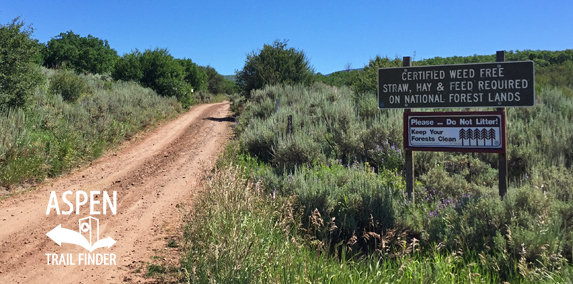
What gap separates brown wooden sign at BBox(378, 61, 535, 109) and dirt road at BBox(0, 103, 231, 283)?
3637 millimetres

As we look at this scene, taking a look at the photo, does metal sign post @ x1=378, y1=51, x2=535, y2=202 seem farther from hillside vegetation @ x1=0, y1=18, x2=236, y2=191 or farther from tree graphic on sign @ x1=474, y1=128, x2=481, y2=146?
hillside vegetation @ x1=0, y1=18, x2=236, y2=191

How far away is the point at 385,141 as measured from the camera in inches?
337

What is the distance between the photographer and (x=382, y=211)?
220 inches

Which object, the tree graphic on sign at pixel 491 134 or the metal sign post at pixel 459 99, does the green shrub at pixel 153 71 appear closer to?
the metal sign post at pixel 459 99

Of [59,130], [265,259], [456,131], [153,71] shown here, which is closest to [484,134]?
[456,131]

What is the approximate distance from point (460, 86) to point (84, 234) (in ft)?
21.4

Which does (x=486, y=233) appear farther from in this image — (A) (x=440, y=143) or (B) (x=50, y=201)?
(B) (x=50, y=201)

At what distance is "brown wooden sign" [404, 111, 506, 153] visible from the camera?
5832 mm

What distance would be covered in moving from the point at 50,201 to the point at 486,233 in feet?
26.2

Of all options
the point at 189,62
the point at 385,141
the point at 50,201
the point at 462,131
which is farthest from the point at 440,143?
the point at 189,62

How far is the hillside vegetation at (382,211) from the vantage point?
3.88 meters

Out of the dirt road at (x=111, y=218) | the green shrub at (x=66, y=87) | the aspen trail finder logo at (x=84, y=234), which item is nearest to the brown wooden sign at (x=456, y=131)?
the dirt road at (x=111, y=218)

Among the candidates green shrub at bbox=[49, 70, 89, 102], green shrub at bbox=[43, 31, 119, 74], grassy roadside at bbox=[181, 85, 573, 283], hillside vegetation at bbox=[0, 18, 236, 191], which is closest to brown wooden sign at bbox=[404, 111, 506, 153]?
grassy roadside at bbox=[181, 85, 573, 283]

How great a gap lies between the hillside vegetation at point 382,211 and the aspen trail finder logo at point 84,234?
1.44 metres
